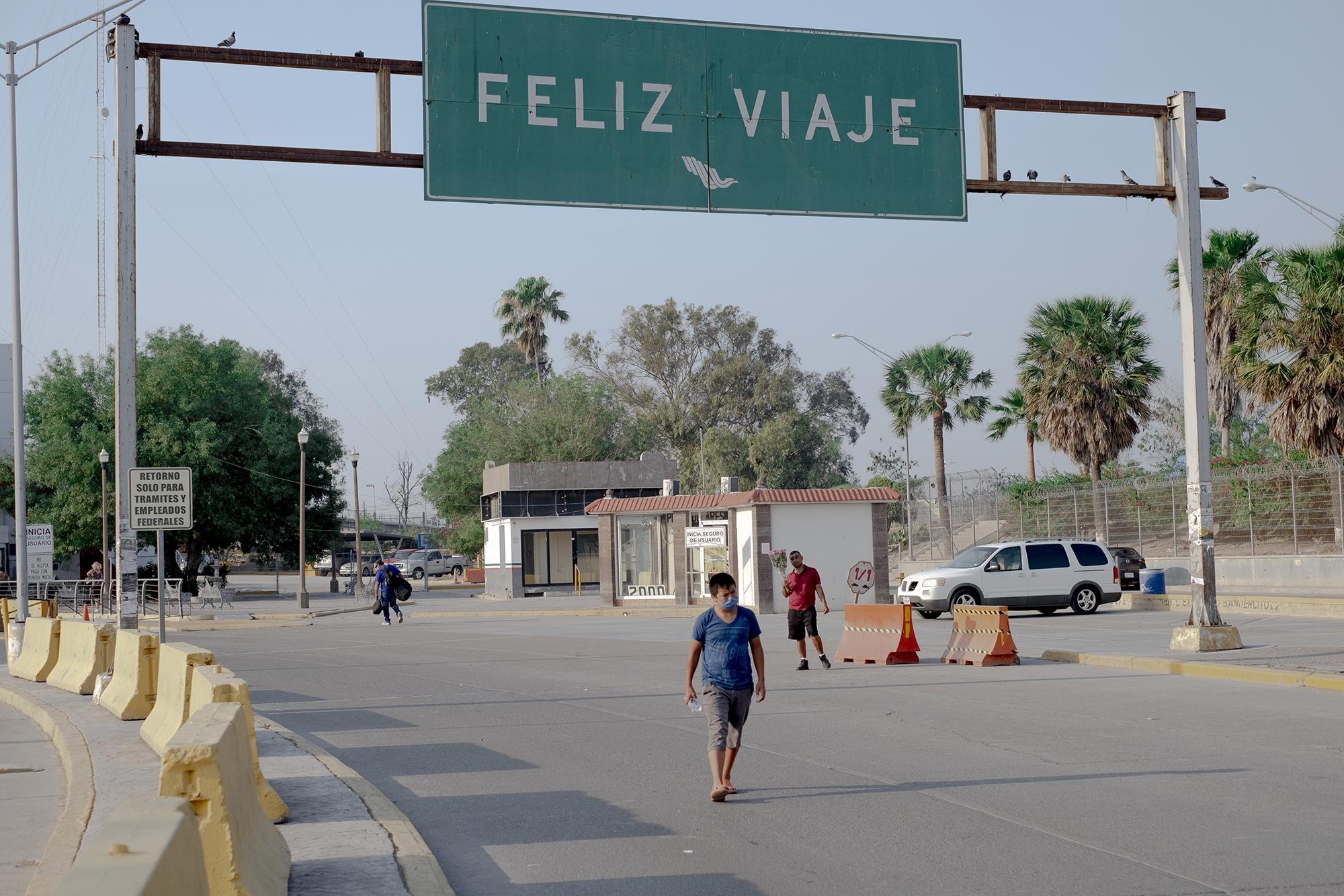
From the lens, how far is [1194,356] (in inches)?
725

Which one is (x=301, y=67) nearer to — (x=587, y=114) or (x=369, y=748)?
(x=587, y=114)

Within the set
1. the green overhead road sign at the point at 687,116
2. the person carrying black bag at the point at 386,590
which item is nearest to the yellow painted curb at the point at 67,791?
the green overhead road sign at the point at 687,116

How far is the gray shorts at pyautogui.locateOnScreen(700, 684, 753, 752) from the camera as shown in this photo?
30.0 ft

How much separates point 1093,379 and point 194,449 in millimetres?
34683

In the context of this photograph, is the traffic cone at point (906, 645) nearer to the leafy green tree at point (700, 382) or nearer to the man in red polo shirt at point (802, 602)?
the man in red polo shirt at point (802, 602)

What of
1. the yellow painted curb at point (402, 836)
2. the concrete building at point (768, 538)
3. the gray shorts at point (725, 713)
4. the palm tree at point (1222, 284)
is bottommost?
the yellow painted curb at point (402, 836)

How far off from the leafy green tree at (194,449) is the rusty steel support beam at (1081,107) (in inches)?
1676

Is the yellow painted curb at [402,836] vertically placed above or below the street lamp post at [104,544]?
below

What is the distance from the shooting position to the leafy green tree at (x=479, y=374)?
302 feet

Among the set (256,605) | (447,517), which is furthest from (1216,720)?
(447,517)

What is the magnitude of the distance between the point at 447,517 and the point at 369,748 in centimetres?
6197

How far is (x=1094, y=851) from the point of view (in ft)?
24.1

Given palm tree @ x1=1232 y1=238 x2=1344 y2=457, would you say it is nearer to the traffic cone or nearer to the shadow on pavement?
the traffic cone

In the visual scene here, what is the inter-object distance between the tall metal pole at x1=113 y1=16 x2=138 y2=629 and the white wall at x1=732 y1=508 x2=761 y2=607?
23.4 m
